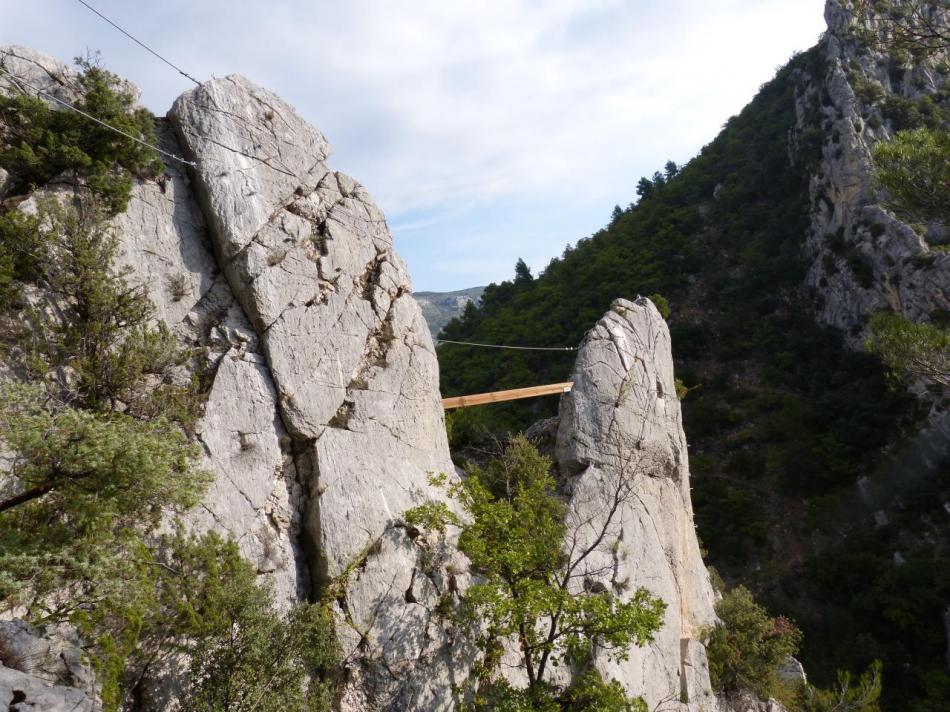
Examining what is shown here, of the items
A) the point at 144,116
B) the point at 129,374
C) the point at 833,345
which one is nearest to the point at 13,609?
the point at 129,374

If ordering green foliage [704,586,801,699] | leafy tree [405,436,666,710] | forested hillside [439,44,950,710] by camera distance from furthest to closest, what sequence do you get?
1. forested hillside [439,44,950,710]
2. green foliage [704,586,801,699]
3. leafy tree [405,436,666,710]

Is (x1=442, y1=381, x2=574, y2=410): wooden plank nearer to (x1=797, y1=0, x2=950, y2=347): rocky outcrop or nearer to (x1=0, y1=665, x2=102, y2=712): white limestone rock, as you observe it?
(x1=0, y1=665, x2=102, y2=712): white limestone rock

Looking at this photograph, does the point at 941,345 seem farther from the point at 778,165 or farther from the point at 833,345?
the point at 778,165

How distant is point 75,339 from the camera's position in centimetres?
978

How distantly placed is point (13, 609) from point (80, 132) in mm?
8379

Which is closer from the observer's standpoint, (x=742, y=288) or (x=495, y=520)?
(x=495, y=520)

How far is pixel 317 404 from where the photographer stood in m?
12.1

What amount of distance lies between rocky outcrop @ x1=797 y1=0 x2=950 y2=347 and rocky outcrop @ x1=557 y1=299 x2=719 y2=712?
23.7 meters

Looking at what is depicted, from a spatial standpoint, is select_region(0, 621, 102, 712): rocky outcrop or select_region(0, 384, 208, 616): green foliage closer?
select_region(0, 621, 102, 712): rocky outcrop

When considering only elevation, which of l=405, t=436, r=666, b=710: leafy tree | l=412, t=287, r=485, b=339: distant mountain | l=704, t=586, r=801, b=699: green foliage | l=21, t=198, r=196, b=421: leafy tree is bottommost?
l=704, t=586, r=801, b=699: green foliage

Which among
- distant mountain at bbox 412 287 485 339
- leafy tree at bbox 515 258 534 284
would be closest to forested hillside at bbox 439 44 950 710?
leafy tree at bbox 515 258 534 284

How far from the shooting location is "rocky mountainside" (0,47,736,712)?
10750mm

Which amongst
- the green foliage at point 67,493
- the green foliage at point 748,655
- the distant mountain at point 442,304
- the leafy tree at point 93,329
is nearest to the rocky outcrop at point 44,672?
the green foliage at point 67,493

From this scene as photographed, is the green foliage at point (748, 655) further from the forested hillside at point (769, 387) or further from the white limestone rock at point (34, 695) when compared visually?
the white limestone rock at point (34, 695)
